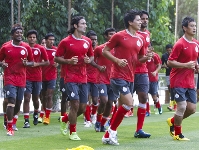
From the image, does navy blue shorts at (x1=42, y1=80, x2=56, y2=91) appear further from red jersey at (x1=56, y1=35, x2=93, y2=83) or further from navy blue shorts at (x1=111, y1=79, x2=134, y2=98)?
navy blue shorts at (x1=111, y1=79, x2=134, y2=98)

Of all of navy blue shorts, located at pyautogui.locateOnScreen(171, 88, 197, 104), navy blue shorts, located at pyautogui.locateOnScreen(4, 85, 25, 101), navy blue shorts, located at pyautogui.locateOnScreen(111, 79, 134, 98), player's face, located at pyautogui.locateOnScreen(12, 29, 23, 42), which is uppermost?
player's face, located at pyautogui.locateOnScreen(12, 29, 23, 42)

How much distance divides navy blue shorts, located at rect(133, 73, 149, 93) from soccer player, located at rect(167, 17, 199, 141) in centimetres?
108

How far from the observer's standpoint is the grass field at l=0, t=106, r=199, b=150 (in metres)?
12.0

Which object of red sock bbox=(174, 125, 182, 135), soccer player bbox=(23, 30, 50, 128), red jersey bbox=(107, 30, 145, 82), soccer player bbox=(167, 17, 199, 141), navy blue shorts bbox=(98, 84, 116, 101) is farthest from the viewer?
soccer player bbox=(23, 30, 50, 128)

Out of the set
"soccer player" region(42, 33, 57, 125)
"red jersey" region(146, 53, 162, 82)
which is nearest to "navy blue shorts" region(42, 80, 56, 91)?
"soccer player" region(42, 33, 57, 125)

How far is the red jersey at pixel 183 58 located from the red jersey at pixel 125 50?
0.76m

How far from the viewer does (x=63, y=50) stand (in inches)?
531

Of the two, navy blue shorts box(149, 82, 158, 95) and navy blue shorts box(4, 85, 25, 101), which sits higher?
navy blue shorts box(4, 85, 25, 101)

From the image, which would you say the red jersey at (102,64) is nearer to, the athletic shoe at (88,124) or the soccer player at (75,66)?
the athletic shoe at (88,124)

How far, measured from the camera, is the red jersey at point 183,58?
12.8 meters

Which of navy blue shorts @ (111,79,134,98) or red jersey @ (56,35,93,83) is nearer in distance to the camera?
navy blue shorts @ (111,79,134,98)

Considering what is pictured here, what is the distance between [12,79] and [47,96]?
3.59 meters

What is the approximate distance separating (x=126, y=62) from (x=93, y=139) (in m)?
2.02

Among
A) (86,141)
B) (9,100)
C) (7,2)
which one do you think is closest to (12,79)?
(9,100)
